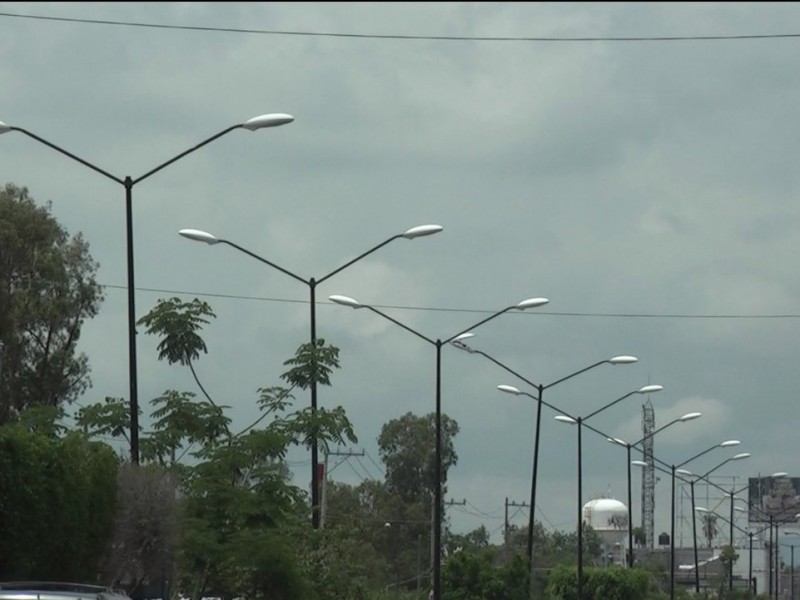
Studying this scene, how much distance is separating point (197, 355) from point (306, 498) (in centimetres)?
487

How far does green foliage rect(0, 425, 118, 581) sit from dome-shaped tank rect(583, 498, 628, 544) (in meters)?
123

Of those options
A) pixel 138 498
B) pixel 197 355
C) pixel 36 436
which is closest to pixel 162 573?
pixel 138 498

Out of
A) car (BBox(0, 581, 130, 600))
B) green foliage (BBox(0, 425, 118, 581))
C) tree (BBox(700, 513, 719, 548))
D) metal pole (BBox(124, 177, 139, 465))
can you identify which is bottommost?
tree (BBox(700, 513, 719, 548))

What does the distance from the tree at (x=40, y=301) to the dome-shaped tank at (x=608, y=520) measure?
8535 centimetres

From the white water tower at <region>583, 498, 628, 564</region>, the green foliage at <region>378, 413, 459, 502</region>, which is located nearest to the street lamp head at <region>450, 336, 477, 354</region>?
the green foliage at <region>378, 413, 459, 502</region>

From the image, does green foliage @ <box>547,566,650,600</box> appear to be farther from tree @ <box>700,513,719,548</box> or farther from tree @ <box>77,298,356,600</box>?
tree @ <box>700,513,719,548</box>

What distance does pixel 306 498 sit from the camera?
3422 centimetres

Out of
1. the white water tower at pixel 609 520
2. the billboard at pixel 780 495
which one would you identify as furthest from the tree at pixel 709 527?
the white water tower at pixel 609 520

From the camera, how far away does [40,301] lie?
226 ft

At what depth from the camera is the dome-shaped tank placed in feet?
491

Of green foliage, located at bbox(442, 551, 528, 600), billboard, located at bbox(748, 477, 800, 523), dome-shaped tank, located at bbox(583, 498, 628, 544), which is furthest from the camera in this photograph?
billboard, located at bbox(748, 477, 800, 523)

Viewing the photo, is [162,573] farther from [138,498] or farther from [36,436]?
[36,436]

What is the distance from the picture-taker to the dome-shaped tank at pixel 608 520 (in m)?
150

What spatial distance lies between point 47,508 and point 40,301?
4235 centimetres
